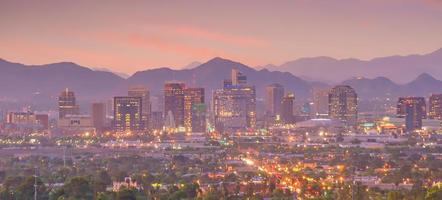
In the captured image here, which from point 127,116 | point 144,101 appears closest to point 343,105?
point 144,101

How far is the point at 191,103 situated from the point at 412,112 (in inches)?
1057

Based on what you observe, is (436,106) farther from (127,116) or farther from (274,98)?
(127,116)

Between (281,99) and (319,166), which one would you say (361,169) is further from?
(281,99)

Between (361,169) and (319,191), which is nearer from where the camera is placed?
(319,191)

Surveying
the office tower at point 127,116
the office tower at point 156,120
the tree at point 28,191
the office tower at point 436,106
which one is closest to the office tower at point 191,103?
the office tower at point 156,120

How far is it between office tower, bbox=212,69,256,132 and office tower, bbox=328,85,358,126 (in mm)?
10083

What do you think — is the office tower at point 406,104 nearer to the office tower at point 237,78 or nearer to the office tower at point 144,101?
the office tower at point 237,78

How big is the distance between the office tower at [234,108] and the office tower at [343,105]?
10.1 m

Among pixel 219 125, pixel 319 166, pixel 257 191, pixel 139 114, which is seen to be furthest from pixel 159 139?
pixel 257 191

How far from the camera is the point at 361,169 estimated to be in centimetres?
6331

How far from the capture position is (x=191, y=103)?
134 meters

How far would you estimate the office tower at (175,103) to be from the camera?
430 feet

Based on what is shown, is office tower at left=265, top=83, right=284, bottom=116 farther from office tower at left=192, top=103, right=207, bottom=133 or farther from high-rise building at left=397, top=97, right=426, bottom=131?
high-rise building at left=397, top=97, right=426, bottom=131

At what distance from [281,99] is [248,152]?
221ft
